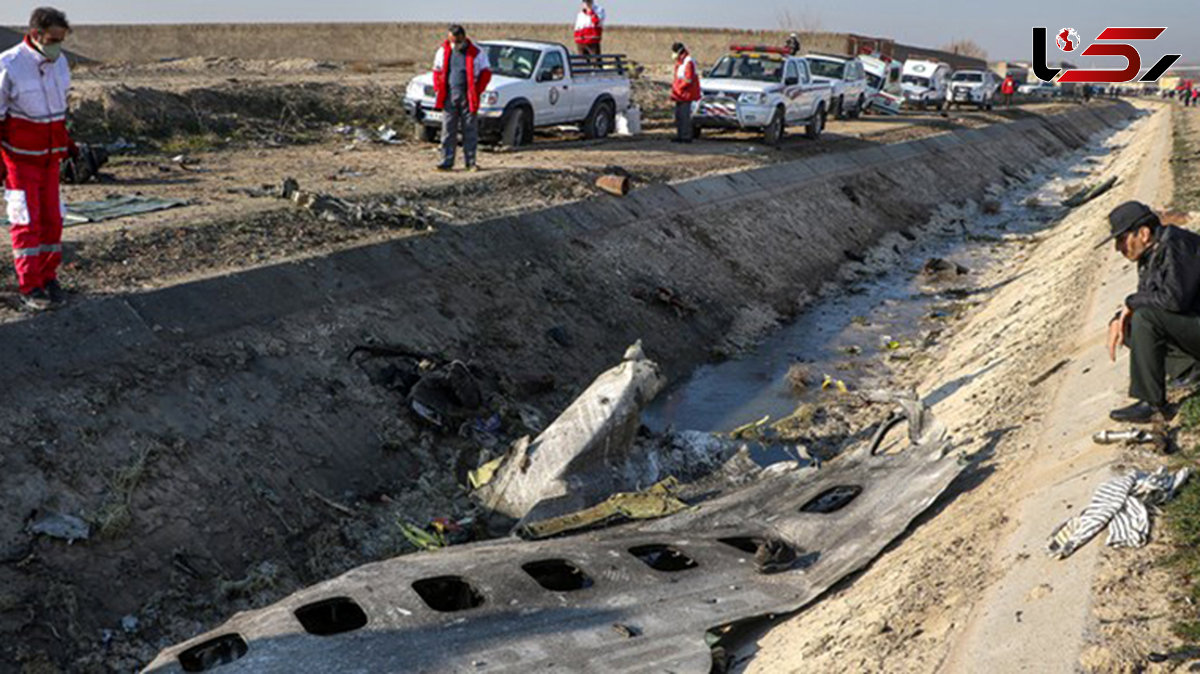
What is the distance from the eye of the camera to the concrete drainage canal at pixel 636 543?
5.27 metres

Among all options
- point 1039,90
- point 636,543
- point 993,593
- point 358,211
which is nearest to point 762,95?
point 358,211

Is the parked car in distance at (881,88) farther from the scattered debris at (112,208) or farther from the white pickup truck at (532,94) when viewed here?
the scattered debris at (112,208)

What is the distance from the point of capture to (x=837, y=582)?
6.23 metres

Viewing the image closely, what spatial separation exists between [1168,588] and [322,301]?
738 centimetres

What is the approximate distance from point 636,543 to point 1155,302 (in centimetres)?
352

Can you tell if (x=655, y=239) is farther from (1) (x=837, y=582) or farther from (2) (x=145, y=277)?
(1) (x=837, y=582)

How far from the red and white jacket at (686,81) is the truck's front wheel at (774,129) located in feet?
7.66

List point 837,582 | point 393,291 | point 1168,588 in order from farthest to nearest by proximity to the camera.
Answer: point 393,291 → point 837,582 → point 1168,588

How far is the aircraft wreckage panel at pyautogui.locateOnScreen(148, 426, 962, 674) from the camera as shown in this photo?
17.0 feet

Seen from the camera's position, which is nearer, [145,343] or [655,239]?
[145,343]

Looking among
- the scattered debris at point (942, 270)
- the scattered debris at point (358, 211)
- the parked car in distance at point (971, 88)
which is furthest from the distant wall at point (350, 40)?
the scattered debris at point (358, 211)

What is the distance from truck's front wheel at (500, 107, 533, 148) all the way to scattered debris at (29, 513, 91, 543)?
44.7 ft

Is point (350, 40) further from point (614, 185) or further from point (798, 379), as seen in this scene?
point (798, 379)

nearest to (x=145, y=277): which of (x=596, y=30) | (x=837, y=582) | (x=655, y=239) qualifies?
(x=837, y=582)
